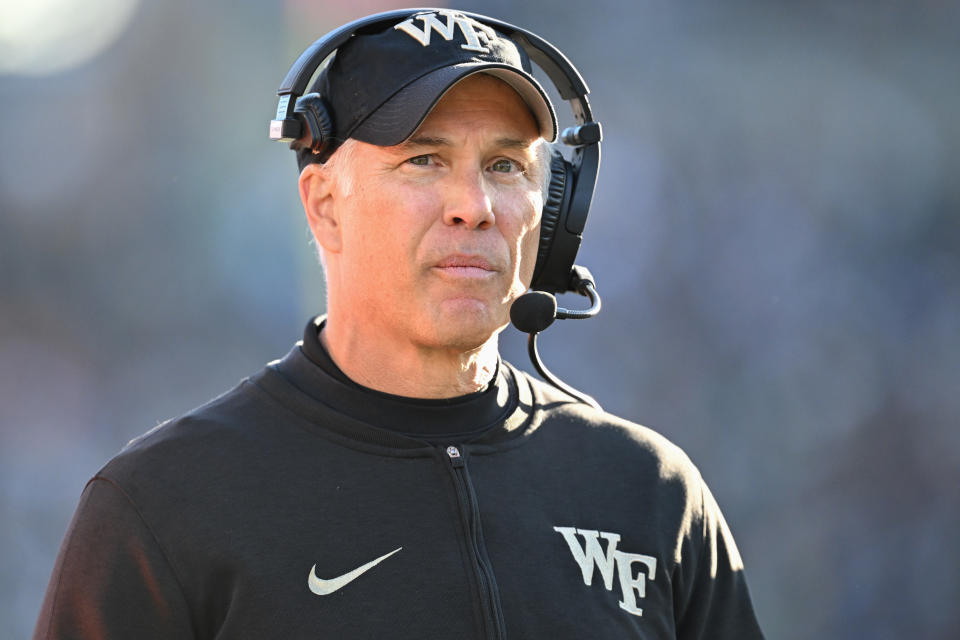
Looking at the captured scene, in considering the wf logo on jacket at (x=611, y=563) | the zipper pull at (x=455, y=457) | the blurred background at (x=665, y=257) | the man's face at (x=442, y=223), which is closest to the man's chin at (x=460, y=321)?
the man's face at (x=442, y=223)

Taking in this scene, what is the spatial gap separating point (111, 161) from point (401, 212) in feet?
8.58

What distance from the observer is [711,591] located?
1.38 metres

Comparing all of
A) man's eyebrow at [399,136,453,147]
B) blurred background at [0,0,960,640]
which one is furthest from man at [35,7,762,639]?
blurred background at [0,0,960,640]

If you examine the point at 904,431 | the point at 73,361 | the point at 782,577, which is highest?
the point at 73,361

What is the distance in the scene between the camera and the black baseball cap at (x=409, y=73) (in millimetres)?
1258

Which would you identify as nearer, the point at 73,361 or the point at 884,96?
the point at 73,361

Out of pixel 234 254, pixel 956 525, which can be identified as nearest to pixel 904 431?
pixel 956 525

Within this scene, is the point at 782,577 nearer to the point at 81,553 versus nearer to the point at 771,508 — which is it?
the point at 771,508

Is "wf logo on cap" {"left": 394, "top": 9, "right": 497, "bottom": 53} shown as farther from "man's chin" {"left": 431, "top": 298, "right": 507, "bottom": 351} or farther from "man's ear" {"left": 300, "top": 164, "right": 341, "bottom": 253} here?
"man's chin" {"left": 431, "top": 298, "right": 507, "bottom": 351}

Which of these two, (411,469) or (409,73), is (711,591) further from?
(409,73)

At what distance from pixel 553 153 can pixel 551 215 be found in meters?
0.09

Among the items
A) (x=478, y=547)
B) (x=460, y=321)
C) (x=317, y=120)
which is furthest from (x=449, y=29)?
(x=478, y=547)

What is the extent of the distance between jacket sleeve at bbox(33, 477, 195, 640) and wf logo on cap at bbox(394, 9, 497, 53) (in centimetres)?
63

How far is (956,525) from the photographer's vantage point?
3922 mm
